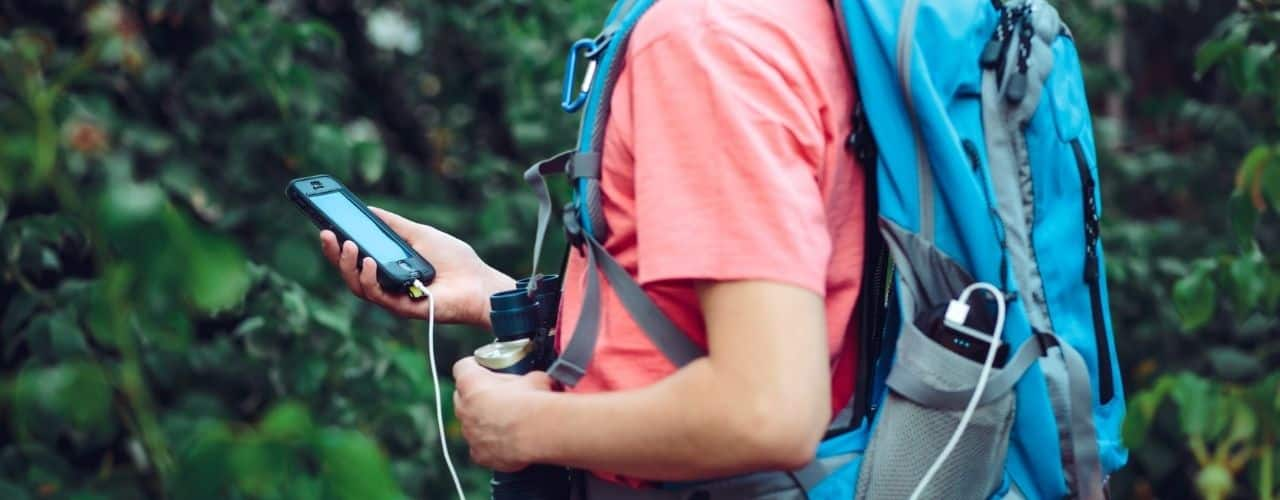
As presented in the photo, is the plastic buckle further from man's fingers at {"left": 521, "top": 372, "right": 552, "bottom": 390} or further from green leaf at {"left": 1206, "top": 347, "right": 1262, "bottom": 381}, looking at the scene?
green leaf at {"left": 1206, "top": 347, "right": 1262, "bottom": 381}

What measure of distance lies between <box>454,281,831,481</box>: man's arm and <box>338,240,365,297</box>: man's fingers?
458mm

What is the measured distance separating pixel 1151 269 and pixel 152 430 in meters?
2.21

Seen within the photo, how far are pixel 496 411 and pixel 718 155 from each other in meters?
0.33

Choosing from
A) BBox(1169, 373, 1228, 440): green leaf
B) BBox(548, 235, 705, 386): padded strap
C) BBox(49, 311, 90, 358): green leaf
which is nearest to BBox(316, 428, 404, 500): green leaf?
BBox(548, 235, 705, 386): padded strap

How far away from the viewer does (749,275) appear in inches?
39.6

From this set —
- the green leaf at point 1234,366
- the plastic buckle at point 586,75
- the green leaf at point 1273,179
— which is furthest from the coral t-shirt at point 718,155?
the green leaf at point 1234,366

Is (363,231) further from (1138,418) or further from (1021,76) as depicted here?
(1138,418)

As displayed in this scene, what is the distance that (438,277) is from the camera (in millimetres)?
1615

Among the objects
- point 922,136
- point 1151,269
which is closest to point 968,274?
point 922,136

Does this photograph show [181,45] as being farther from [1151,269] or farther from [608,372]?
[1151,269]

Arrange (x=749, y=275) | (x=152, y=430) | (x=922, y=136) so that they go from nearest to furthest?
1. (x=749, y=275)
2. (x=922, y=136)
3. (x=152, y=430)

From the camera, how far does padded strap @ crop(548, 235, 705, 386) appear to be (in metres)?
1.11

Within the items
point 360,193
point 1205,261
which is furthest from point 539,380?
point 360,193

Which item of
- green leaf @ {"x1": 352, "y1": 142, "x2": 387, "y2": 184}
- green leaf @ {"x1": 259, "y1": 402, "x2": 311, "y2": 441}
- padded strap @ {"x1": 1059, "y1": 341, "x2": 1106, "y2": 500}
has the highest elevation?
green leaf @ {"x1": 259, "y1": 402, "x2": 311, "y2": 441}
